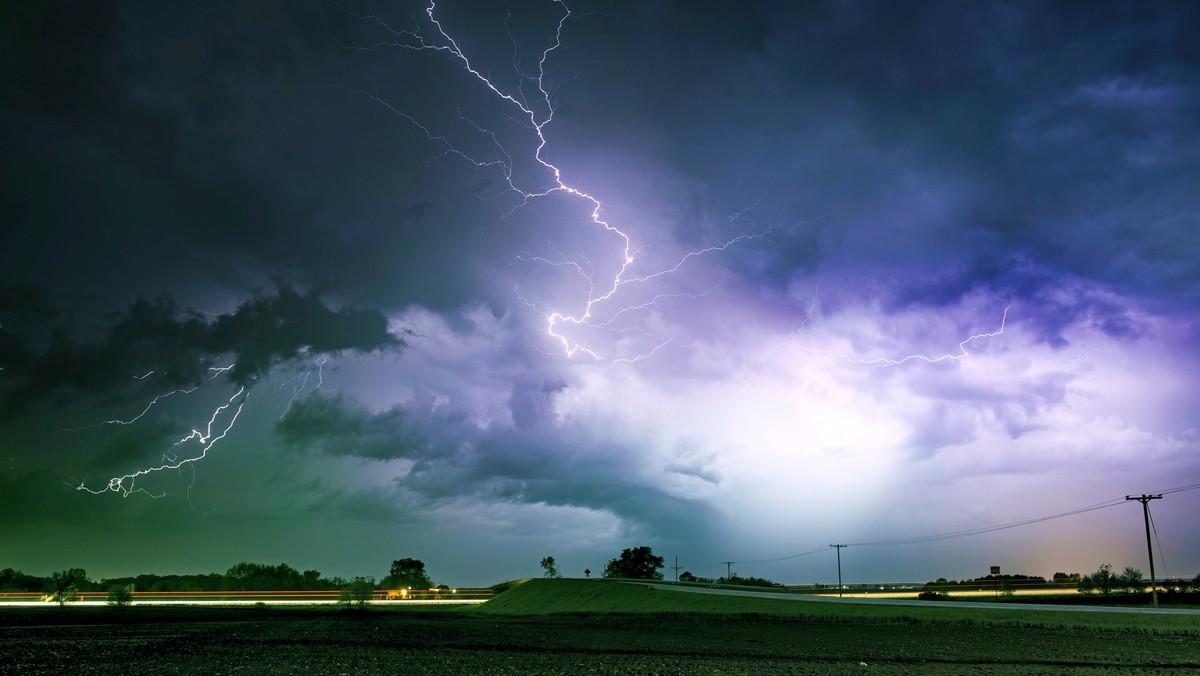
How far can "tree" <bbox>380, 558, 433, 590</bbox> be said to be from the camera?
110812 mm

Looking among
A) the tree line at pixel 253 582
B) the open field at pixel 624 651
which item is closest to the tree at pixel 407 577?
the tree line at pixel 253 582

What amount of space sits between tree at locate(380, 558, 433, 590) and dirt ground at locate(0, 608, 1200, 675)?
3618 inches

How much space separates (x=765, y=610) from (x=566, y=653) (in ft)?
92.6

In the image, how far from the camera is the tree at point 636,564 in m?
118

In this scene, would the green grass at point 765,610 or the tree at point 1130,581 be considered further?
the tree at point 1130,581

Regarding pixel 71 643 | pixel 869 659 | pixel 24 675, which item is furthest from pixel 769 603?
pixel 24 675

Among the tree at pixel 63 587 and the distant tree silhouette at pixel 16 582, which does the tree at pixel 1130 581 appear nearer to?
the tree at pixel 63 587

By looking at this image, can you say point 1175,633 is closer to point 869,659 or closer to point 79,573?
point 869,659

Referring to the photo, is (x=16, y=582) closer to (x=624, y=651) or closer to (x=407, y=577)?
(x=407, y=577)

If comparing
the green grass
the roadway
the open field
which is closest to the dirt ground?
the open field

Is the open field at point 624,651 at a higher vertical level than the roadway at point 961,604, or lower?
higher

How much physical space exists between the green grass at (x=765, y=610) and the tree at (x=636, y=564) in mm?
48933

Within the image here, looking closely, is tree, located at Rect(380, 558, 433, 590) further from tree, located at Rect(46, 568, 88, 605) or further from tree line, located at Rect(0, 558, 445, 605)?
tree, located at Rect(46, 568, 88, 605)

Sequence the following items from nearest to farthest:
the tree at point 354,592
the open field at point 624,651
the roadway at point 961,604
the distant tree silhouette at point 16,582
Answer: the open field at point 624,651 < the roadway at point 961,604 < the tree at point 354,592 < the distant tree silhouette at point 16,582
